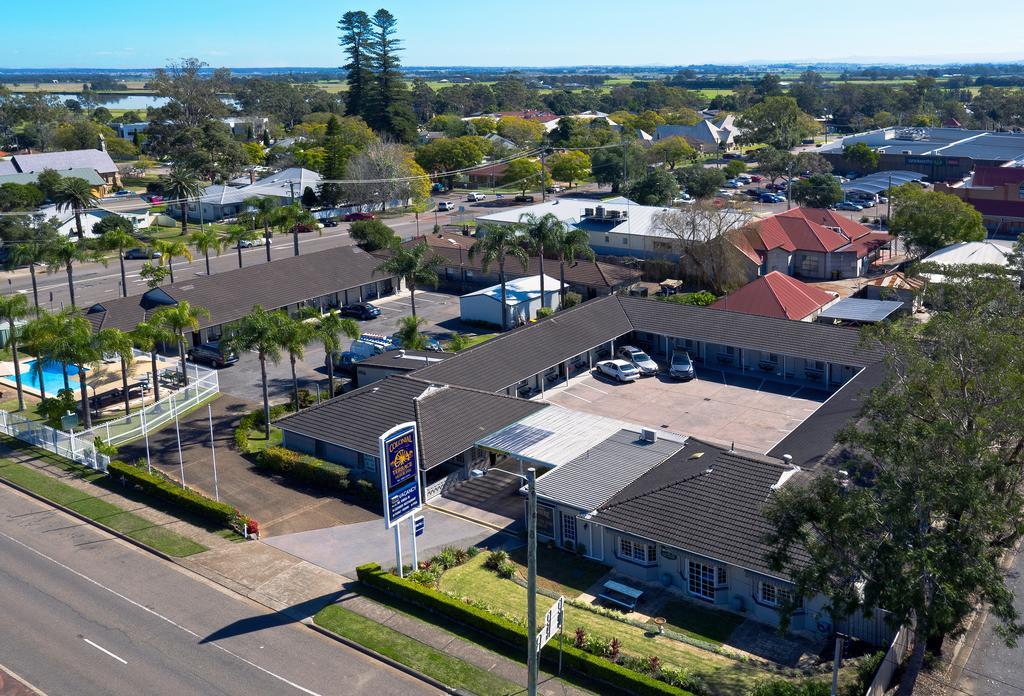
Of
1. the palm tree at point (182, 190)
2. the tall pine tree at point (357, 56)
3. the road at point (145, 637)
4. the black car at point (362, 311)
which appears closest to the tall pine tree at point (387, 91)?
the tall pine tree at point (357, 56)

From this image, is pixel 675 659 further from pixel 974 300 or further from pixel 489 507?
pixel 974 300

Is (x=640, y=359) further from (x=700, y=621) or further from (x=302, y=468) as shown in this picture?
(x=700, y=621)

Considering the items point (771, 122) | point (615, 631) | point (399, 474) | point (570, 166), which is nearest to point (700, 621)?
point (615, 631)

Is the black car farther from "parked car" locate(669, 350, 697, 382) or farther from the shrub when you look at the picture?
the shrub

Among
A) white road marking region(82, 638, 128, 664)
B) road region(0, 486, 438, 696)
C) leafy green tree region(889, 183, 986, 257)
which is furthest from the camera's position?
leafy green tree region(889, 183, 986, 257)

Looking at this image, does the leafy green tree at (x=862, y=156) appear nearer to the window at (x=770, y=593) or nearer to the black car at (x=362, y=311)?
the black car at (x=362, y=311)

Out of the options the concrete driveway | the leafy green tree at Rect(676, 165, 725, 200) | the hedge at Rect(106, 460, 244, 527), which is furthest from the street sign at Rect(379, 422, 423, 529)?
the leafy green tree at Rect(676, 165, 725, 200)
